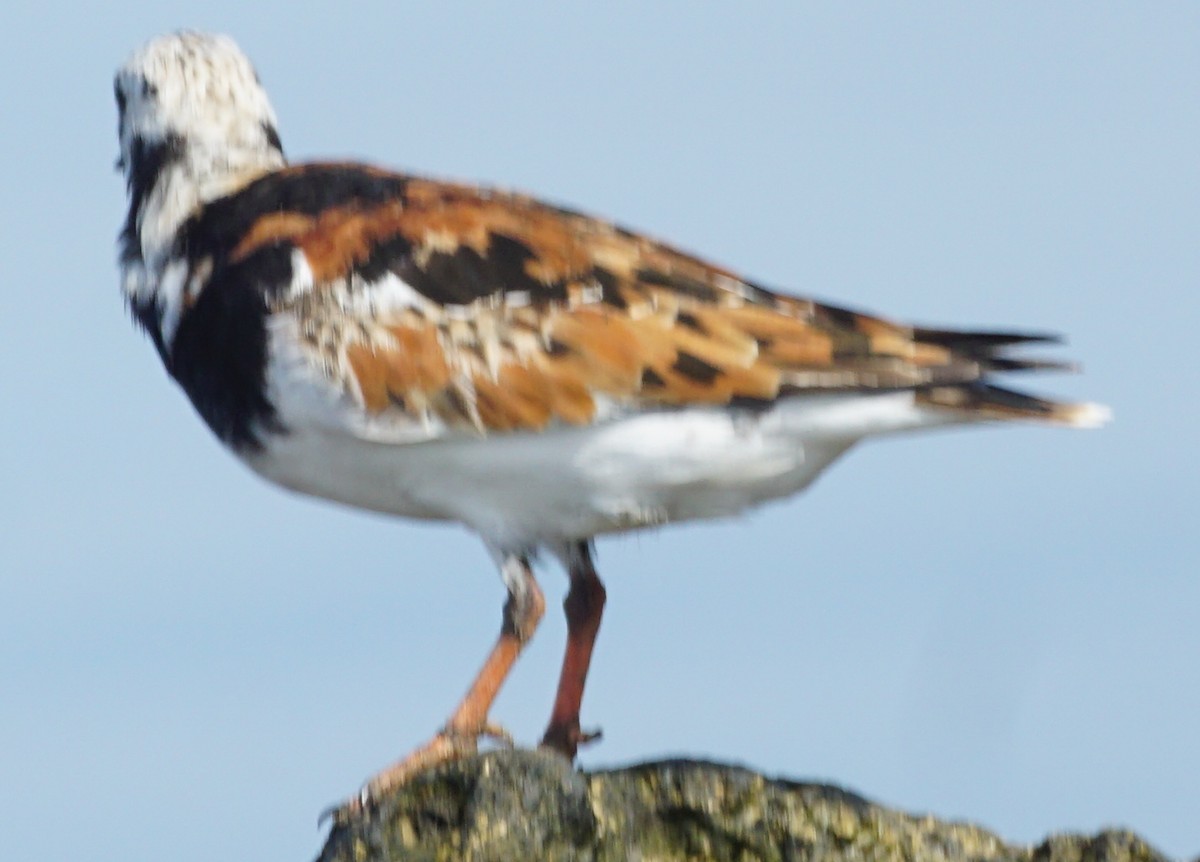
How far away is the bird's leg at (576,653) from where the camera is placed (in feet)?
33.9

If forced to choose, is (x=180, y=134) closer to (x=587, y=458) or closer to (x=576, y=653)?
(x=587, y=458)

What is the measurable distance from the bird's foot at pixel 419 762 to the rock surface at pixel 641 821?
194mm

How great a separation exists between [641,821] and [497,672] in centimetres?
186

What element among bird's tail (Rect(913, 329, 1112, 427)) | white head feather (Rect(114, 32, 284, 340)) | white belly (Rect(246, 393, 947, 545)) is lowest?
white belly (Rect(246, 393, 947, 545))

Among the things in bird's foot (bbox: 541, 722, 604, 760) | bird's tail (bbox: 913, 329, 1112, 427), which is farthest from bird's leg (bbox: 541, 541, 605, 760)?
bird's tail (bbox: 913, 329, 1112, 427)

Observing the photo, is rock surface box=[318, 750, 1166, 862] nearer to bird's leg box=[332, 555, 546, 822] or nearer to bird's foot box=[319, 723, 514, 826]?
bird's foot box=[319, 723, 514, 826]

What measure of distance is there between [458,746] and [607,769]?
4.97 ft

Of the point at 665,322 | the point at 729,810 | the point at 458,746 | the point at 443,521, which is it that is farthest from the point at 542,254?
the point at 729,810

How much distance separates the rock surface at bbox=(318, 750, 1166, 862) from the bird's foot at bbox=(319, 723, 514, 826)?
0.64 feet

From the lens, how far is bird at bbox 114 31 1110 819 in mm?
9328

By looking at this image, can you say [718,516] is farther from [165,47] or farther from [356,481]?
[165,47]

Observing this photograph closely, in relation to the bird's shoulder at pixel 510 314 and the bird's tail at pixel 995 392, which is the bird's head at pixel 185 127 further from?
the bird's tail at pixel 995 392

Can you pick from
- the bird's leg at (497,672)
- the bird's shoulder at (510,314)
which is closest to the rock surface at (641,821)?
the bird's leg at (497,672)

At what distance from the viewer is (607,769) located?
8.38m
